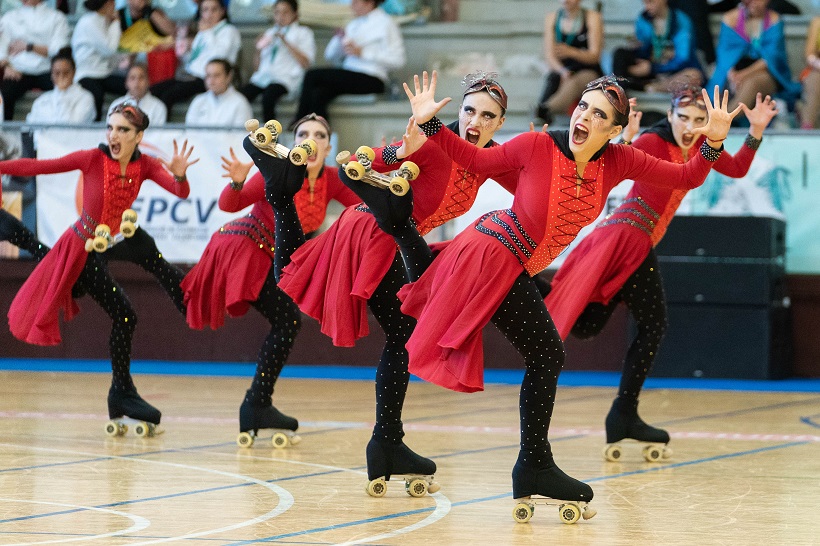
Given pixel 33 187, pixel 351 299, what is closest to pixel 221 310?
pixel 351 299

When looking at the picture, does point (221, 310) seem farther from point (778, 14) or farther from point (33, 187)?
point (778, 14)

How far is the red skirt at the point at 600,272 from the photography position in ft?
16.7

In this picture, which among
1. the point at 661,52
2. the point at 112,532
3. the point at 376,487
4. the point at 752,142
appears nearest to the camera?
the point at 112,532

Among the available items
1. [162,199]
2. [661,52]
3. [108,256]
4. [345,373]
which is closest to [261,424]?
[108,256]

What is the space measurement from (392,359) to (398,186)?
0.78 m

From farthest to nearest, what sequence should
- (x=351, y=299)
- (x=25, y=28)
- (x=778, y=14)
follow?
(x=25, y=28), (x=778, y=14), (x=351, y=299)

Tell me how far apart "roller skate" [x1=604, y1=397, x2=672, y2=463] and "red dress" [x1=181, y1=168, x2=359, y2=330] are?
1.47m

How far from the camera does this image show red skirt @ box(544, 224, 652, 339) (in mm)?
5078

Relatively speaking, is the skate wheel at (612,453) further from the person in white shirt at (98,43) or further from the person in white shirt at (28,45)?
the person in white shirt at (28,45)

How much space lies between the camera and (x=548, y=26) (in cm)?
956

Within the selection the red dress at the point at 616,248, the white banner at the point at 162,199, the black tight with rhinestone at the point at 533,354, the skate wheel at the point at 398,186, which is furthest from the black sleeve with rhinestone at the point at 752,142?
the white banner at the point at 162,199

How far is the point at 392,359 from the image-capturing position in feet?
14.1

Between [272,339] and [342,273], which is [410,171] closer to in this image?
[342,273]

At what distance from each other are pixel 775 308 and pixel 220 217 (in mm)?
3873
